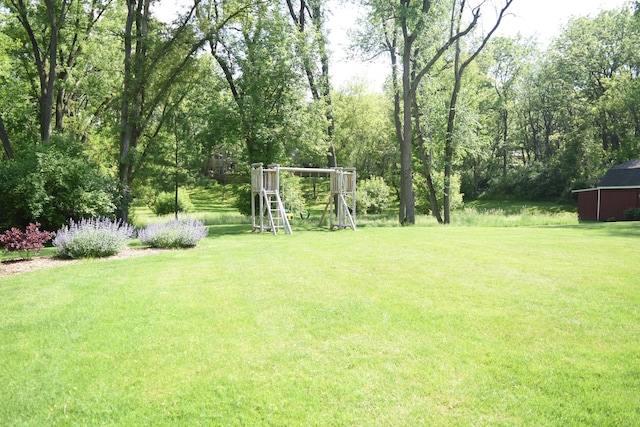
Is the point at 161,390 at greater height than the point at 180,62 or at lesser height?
lesser

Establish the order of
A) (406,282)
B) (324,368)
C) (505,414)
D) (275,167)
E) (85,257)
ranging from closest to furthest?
(505,414)
(324,368)
(406,282)
(85,257)
(275,167)

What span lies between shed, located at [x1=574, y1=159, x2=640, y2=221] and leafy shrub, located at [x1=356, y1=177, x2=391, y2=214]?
14701 millimetres

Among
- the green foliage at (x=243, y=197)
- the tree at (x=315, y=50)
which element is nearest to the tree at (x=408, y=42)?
the tree at (x=315, y=50)

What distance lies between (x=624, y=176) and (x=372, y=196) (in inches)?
683

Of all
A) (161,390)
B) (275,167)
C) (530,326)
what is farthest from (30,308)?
(275,167)

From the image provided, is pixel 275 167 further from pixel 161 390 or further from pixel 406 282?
pixel 161 390

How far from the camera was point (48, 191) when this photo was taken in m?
14.5

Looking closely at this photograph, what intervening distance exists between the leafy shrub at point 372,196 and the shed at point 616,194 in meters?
14.7

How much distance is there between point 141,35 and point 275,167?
915 centimetres

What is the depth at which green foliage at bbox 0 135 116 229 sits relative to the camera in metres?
14.1

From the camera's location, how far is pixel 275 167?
17.1 meters

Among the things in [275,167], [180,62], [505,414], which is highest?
[180,62]

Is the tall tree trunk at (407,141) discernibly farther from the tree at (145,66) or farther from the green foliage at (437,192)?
→ the tree at (145,66)

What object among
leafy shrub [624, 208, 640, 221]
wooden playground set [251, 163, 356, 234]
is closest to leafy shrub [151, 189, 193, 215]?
wooden playground set [251, 163, 356, 234]
